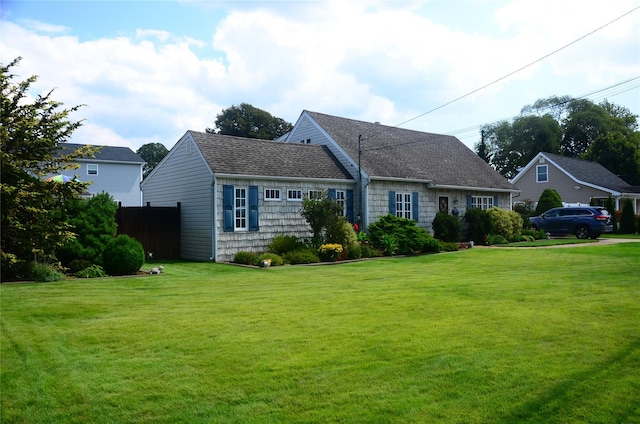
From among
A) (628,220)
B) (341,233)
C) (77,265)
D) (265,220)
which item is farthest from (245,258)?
(628,220)

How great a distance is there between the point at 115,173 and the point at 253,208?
24.9 meters

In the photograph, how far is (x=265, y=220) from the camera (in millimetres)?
18594

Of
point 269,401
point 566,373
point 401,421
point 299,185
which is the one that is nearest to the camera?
point 401,421

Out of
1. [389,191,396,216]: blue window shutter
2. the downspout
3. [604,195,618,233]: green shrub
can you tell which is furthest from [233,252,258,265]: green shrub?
[604,195,618,233]: green shrub

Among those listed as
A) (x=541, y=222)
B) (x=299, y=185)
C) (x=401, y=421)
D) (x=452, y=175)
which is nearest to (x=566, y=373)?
(x=401, y=421)

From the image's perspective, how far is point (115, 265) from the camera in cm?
1306

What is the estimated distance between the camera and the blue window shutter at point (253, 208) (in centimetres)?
1819

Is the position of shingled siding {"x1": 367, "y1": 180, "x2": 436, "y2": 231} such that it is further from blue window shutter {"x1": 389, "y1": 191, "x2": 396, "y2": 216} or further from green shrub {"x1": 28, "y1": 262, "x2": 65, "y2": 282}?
green shrub {"x1": 28, "y1": 262, "x2": 65, "y2": 282}

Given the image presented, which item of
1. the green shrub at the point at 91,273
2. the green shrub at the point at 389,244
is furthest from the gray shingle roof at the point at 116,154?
the green shrub at the point at 91,273

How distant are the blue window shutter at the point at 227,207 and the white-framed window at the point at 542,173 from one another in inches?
1197

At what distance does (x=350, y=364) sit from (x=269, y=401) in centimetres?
115

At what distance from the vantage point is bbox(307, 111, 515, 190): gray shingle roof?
76.8 feet

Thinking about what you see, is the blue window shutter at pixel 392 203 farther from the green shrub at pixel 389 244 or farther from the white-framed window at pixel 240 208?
the white-framed window at pixel 240 208

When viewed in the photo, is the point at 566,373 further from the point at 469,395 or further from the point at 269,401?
the point at 269,401
